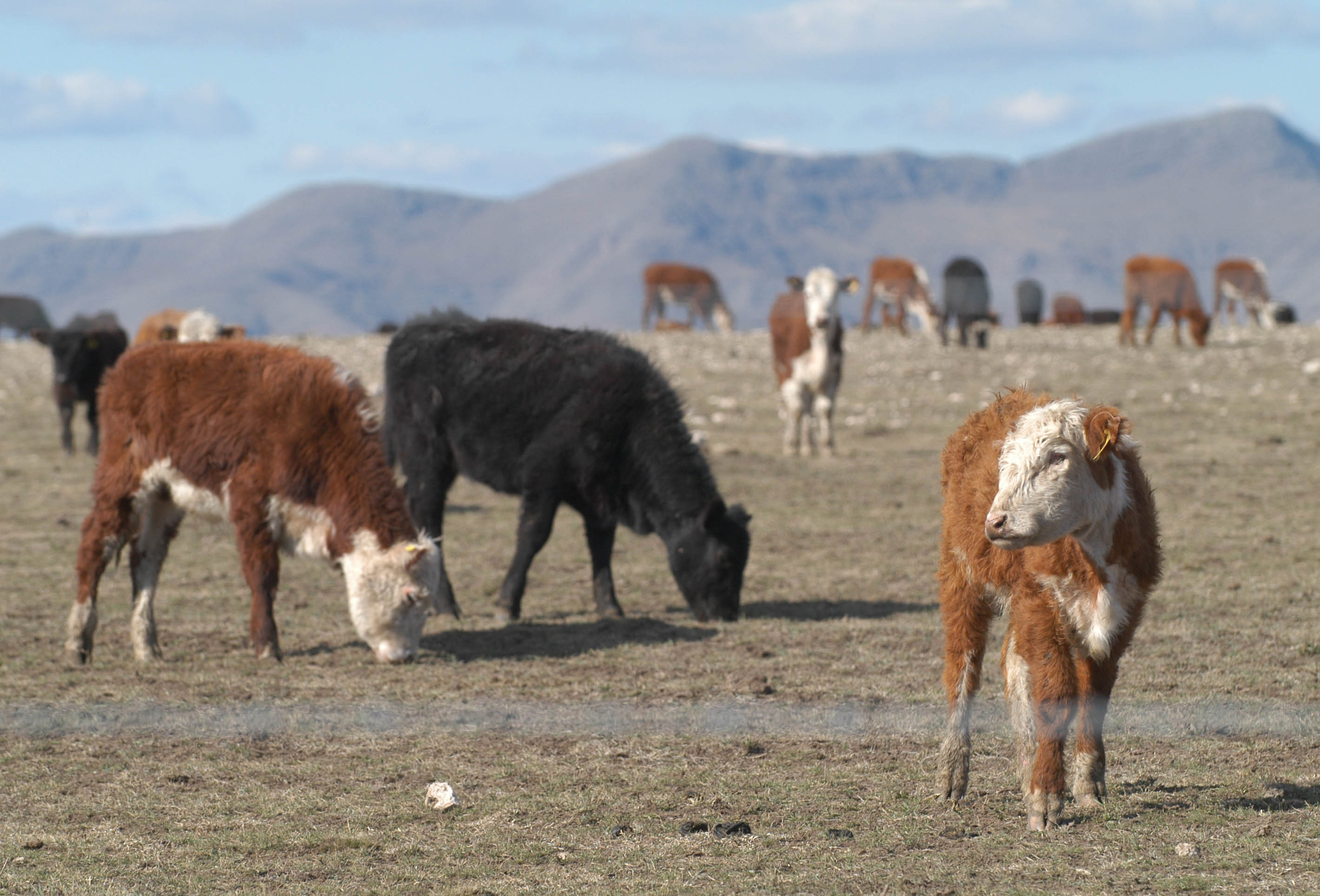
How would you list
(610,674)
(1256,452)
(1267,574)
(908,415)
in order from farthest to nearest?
1. (908,415)
2. (1256,452)
3. (1267,574)
4. (610,674)

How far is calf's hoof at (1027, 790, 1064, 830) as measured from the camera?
5.80 metres

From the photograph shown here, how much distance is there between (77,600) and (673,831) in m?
4.98

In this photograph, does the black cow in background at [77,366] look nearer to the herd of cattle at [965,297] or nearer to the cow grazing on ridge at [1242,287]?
the herd of cattle at [965,297]

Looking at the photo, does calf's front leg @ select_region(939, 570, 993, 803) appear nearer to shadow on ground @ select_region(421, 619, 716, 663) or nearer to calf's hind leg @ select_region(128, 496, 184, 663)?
shadow on ground @ select_region(421, 619, 716, 663)

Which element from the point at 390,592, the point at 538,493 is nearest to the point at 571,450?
the point at 538,493

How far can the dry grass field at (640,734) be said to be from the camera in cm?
560

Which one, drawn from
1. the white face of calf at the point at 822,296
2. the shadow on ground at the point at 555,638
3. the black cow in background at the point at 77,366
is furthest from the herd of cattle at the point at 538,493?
the black cow in background at the point at 77,366

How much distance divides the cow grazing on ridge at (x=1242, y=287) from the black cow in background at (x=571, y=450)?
113 ft

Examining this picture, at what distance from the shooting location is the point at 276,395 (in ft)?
31.1

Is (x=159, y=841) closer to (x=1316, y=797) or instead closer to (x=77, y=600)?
(x=77, y=600)

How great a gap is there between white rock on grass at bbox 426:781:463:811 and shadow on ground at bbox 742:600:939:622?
4.47 m

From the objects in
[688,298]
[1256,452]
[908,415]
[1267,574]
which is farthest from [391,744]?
[688,298]

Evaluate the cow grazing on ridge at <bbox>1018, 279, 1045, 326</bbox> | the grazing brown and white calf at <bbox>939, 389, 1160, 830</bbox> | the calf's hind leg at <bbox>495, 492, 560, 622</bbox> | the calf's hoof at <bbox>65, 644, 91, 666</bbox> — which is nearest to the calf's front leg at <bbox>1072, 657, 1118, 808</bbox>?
the grazing brown and white calf at <bbox>939, 389, 1160, 830</bbox>

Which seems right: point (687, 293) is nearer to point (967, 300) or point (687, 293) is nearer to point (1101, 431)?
point (967, 300)
